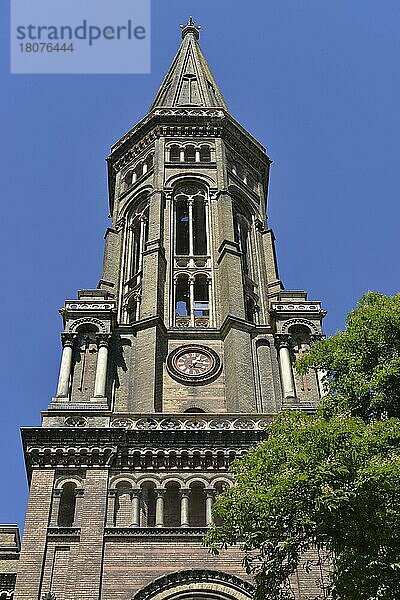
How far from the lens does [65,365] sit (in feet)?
114

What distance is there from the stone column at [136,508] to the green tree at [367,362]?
360 inches

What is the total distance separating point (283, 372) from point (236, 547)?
9.78 m

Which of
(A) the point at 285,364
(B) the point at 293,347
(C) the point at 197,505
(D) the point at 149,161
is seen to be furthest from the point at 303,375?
(D) the point at 149,161

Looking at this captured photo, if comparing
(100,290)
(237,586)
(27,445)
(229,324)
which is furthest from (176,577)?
(100,290)

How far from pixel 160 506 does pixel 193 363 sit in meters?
9.48

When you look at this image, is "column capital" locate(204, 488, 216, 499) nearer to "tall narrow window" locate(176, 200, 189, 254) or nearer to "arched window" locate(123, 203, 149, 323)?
"arched window" locate(123, 203, 149, 323)

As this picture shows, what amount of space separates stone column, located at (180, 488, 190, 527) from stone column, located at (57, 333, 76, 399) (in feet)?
23.0

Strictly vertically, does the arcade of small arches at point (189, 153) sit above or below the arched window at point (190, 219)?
above

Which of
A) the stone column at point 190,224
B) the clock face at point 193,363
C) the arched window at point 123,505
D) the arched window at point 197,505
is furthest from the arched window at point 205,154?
the arched window at point 123,505

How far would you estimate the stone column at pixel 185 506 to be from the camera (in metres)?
28.0

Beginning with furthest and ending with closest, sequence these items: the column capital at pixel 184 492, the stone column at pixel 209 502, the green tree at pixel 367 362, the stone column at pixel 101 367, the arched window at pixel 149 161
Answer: the arched window at pixel 149 161
the stone column at pixel 101 367
the column capital at pixel 184 492
the stone column at pixel 209 502
the green tree at pixel 367 362

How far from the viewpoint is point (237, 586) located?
26.2 metres

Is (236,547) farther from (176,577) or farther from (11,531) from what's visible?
(11,531)

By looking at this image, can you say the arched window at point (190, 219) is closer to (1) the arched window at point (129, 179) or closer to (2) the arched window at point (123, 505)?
(1) the arched window at point (129, 179)
